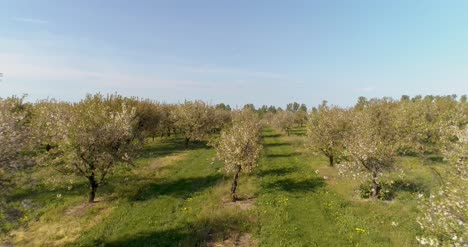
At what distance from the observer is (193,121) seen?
5475 cm

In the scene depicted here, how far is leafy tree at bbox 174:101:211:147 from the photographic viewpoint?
54.8 metres

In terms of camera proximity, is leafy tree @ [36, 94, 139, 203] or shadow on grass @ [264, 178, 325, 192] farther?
shadow on grass @ [264, 178, 325, 192]

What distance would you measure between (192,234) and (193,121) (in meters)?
37.4

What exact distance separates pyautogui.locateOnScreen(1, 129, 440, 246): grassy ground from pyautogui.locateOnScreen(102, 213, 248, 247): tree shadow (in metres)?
0.06

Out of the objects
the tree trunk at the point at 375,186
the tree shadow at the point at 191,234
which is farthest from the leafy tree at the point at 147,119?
the tree trunk at the point at 375,186

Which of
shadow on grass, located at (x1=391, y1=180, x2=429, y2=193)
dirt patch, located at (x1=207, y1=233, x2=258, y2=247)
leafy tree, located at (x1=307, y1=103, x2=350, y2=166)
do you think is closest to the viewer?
dirt patch, located at (x1=207, y1=233, x2=258, y2=247)

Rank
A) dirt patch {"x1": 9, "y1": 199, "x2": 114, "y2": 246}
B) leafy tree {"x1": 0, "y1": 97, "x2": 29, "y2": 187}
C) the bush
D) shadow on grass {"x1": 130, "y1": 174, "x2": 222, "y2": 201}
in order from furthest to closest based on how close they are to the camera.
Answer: shadow on grass {"x1": 130, "y1": 174, "x2": 222, "y2": 201}, the bush, dirt patch {"x1": 9, "y1": 199, "x2": 114, "y2": 246}, leafy tree {"x1": 0, "y1": 97, "x2": 29, "y2": 187}

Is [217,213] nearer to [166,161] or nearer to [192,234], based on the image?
[192,234]

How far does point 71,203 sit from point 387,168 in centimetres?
2596

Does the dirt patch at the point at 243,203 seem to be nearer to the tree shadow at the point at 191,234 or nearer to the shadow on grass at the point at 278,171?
the tree shadow at the point at 191,234

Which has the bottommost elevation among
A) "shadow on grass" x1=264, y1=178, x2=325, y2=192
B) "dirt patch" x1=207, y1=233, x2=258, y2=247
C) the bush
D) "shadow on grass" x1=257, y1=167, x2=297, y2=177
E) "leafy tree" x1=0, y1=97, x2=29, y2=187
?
"dirt patch" x1=207, y1=233, x2=258, y2=247

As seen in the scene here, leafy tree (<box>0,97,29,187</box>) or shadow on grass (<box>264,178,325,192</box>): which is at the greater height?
leafy tree (<box>0,97,29,187</box>)

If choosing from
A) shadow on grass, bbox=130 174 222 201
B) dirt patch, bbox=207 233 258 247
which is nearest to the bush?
dirt patch, bbox=207 233 258 247

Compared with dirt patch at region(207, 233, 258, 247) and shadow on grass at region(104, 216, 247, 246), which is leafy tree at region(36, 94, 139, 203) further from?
dirt patch at region(207, 233, 258, 247)
